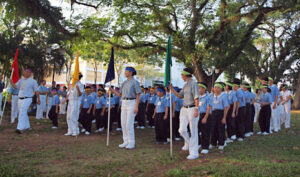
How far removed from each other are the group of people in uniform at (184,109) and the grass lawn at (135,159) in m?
0.49

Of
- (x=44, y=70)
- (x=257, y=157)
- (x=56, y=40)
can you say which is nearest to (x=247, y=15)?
(x=257, y=157)

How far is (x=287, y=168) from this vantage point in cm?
496

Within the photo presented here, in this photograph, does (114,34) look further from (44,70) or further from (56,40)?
(44,70)

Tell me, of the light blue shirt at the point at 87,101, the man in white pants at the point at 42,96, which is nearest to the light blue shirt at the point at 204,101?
the light blue shirt at the point at 87,101

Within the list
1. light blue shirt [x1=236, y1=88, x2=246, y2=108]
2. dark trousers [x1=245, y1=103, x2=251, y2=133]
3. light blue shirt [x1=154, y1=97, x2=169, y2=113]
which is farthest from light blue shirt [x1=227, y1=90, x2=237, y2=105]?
light blue shirt [x1=154, y1=97, x2=169, y2=113]

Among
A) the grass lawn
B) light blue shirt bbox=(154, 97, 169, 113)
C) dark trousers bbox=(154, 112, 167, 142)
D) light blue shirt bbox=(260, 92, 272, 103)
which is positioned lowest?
the grass lawn

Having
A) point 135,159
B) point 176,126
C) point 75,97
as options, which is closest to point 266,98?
point 176,126

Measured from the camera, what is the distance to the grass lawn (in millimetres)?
4918

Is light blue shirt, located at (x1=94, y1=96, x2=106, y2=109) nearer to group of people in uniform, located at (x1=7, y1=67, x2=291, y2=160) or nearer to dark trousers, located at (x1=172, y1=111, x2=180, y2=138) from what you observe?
group of people in uniform, located at (x1=7, y1=67, x2=291, y2=160)

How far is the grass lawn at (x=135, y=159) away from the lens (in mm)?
4918

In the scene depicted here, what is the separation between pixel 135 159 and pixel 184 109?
1.56m

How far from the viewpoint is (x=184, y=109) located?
634cm

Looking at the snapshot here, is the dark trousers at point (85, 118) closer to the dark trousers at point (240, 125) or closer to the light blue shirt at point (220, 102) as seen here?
the light blue shirt at point (220, 102)

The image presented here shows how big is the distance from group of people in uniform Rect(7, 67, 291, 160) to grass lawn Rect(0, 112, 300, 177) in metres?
0.49
